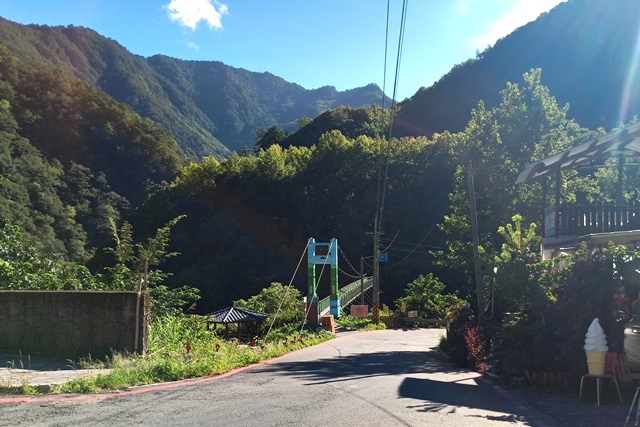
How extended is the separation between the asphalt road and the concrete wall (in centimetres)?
244

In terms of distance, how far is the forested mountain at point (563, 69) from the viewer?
58875mm

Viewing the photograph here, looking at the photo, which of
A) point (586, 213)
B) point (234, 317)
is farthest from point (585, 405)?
point (234, 317)

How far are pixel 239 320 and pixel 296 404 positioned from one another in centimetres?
1146

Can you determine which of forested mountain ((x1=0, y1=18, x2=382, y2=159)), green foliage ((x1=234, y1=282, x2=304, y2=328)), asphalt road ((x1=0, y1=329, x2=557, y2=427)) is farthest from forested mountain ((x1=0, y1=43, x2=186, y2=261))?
asphalt road ((x1=0, y1=329, x2=557, y2=427))

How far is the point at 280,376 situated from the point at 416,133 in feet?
209

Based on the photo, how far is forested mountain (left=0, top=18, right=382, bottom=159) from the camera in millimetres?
112250

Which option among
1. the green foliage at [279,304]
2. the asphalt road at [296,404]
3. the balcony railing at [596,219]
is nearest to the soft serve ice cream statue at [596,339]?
the asphalt road at [296,404]

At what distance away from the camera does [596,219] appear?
1379cm

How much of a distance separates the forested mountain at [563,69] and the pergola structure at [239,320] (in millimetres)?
43088

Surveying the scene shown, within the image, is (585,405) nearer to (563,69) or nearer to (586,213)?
(586,213)

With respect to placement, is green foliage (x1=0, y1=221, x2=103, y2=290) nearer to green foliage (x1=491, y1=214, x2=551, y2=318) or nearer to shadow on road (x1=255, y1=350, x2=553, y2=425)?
shadow on road (x1=255, y1=350, x2=553, y2=425)

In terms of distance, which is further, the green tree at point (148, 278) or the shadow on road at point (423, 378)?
the green tree at point (148, 278)

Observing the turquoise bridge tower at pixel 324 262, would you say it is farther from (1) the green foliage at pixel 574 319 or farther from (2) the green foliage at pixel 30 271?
(1) the green foliage at pixel 574 319

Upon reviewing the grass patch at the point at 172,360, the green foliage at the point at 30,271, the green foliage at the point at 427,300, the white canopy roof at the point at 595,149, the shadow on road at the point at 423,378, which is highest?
the white canopy roof at the point at 595,149
